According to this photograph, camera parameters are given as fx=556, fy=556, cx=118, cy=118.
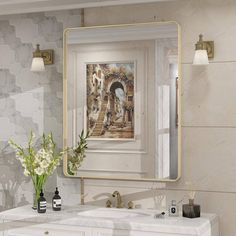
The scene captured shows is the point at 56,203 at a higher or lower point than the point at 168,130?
lower

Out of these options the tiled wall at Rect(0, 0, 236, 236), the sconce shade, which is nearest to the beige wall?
the tiled wall at Rect(0, 0, 236, 236)

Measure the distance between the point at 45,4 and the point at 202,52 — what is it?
1.27m

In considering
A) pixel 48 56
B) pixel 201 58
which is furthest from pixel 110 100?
pixel 201 58

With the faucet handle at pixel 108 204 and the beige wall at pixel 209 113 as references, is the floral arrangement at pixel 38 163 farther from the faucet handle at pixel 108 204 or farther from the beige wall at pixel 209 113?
the beige wall at pixel 209 113

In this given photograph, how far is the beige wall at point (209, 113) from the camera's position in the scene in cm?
380

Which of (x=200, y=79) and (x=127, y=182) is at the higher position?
(x=200, y=79)

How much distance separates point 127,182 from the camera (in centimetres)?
405

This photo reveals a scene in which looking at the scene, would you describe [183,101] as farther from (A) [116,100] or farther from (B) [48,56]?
(B) [48,56]

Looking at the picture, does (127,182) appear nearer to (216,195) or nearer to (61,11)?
(216,195)

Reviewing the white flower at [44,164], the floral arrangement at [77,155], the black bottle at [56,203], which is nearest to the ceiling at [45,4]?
the floral arrangement at [77,155]

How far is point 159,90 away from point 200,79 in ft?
0.98

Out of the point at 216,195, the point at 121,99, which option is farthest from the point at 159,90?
the point at 216,195

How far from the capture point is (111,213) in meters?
3.89

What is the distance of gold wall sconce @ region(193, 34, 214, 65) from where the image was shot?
3.76 m
